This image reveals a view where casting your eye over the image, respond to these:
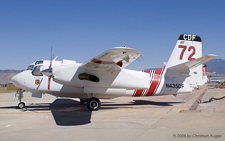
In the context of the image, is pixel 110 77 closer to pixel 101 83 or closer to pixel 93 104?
pixel 101 83

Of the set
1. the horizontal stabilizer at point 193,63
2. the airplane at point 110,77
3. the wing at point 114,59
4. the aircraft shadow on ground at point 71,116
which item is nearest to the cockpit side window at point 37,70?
the airplane at point 110,77

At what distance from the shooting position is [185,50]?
A: 696 inches

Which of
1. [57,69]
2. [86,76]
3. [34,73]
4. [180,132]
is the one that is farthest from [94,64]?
[180,132]

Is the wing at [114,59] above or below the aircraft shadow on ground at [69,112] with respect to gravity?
above

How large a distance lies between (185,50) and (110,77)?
5.90 meters

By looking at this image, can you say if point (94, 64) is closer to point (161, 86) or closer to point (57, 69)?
point (57, 69)

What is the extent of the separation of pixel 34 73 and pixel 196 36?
36.6ft

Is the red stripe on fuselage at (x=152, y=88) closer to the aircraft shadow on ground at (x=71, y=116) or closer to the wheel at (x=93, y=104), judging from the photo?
the wheel at (x=93, y=104)

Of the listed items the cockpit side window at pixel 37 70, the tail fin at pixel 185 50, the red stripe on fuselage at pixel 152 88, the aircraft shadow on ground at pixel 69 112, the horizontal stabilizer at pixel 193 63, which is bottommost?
the aircraft shadow on ground at pixel 69 112

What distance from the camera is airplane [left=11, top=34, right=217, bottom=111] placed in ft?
48.0

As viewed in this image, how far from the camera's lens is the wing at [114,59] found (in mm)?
11405

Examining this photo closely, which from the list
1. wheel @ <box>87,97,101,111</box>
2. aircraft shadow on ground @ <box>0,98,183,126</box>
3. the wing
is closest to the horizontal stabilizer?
aircraft shadow on ground @ <box>0,98,183,126</box>

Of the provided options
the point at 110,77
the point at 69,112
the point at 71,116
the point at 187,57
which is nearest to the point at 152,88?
the point at 110,77

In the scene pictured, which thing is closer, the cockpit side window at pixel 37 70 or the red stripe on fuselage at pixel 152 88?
the cockpit side window at pixel 37 70
